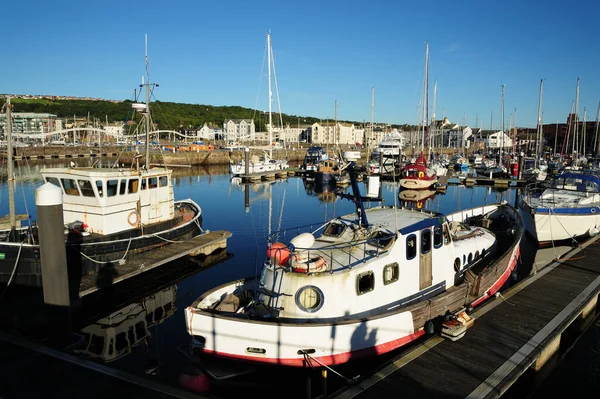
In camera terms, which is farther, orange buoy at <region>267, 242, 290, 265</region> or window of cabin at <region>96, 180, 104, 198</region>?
window of cabin at <region>96, 180, 104, 198</region>

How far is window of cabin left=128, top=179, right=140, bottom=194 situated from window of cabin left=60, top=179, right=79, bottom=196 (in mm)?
2254

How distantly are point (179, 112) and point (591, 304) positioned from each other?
19387cm

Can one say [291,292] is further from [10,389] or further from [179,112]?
[179,112]

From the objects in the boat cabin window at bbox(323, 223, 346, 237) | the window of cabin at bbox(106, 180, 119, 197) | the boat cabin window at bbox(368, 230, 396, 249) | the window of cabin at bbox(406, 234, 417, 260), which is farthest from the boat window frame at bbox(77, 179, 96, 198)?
the window of cabin at bbox(406, 234, 417, 260)

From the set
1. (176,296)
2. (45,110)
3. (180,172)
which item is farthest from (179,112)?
(176,296)

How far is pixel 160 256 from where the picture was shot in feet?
63.5

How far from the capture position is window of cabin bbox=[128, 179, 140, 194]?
64.6 feet

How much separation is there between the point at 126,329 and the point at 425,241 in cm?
1080

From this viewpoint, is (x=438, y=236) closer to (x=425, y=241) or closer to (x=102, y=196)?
(x=425, y=241)

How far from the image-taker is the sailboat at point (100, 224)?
15562 mm

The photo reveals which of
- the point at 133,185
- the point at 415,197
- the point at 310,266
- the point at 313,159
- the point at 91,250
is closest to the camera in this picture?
the point at 310,266

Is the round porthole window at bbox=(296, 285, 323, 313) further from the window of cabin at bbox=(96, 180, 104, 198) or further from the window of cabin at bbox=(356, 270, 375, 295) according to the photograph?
the window of cabin at bbox=(96, 180, 104, 198)

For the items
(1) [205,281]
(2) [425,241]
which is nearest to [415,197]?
(1) [205,281]

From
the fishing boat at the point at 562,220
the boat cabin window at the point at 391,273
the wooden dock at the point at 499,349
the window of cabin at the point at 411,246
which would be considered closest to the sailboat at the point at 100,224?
the boat cabin window at the point at 391,273
